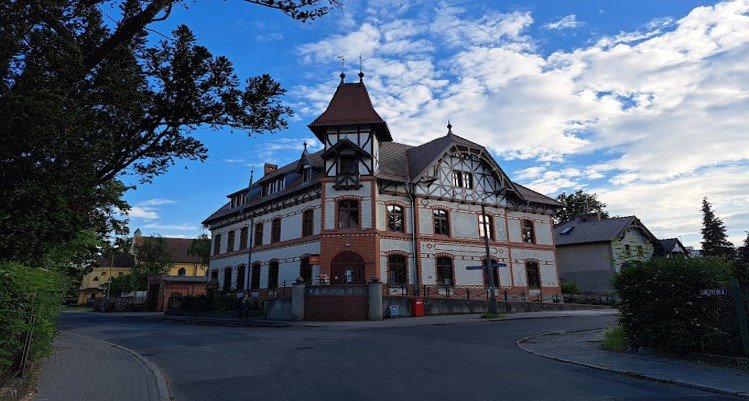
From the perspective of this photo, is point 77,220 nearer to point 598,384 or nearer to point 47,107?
point 47,107

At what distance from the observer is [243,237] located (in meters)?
37.2

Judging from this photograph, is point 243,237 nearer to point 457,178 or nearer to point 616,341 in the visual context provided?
point 457,178

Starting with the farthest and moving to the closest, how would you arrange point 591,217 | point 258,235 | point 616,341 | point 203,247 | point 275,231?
point 203,247
point 591,217
point 258,235
point 275,231
point 616,341

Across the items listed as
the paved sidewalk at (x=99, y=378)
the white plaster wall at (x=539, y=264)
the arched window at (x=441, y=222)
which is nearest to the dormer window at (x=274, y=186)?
the arched window at (x=441, y=222)

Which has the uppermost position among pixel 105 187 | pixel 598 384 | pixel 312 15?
pixel 312 15

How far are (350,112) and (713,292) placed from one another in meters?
23.1

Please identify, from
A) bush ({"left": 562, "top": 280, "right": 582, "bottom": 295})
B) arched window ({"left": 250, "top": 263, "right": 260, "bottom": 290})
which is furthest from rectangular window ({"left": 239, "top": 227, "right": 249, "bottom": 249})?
bush ({"left": 562, "top": 280, "right": 582, "bottom": 295})

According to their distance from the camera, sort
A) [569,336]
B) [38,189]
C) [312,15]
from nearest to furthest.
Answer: [38,189], [312,15], [569,336]

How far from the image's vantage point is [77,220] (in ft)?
27.5

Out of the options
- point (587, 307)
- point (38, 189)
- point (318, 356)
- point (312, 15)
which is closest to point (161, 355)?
point (318, 356)

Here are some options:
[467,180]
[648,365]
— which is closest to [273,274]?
[467,180]

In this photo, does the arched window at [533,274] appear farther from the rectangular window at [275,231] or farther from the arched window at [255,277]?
the arched window at [255,277]

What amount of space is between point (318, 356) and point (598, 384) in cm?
607

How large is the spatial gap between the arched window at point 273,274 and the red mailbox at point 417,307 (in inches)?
446
